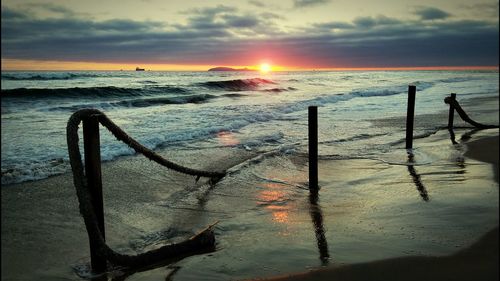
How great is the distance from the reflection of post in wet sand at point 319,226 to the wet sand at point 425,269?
1.04 feet

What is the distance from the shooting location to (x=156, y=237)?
5.41 metres

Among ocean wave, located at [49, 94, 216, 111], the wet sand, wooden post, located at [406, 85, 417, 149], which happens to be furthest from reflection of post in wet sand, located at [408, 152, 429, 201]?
ocean wave, located at [49, 94, 216, 111]

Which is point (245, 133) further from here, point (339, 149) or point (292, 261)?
point (292, 261)

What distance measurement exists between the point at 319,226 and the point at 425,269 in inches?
64.0

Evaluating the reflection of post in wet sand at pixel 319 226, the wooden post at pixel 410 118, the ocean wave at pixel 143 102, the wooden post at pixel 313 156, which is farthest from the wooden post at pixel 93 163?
the ocean wave at pixel 143 102

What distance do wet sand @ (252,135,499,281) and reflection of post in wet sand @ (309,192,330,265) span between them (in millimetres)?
316

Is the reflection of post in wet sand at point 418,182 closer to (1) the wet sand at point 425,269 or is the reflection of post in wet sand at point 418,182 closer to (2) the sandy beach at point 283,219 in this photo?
(2) the sandy beach at point 283,219

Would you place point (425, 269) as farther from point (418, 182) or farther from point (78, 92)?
point (78, 92)

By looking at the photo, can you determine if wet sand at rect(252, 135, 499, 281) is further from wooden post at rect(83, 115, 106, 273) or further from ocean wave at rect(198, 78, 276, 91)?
ocean wave at rect(198, 78, 276, 91)

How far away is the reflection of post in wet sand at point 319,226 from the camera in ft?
14.7

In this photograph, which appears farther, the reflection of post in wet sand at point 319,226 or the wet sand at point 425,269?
the reflection of post in wet sand at point 319,226

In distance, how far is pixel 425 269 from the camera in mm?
4047

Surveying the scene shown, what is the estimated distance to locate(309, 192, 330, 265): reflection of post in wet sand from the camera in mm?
4493

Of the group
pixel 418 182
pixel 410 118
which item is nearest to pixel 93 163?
pixel 418 182
